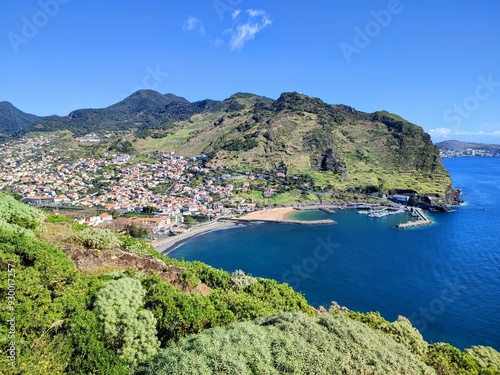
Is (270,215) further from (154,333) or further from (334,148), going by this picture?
(154,333)

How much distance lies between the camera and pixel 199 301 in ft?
34.2

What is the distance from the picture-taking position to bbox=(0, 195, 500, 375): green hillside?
6934mm

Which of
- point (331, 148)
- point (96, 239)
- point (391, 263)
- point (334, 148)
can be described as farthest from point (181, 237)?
point (334, 148)

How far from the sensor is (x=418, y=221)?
64750 mm

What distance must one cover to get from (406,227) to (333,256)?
75.0 feet

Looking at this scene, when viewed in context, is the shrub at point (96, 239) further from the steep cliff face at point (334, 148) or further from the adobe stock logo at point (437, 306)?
the steep cliff face at point (334, 148)

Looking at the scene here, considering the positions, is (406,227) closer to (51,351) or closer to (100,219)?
(100,219)

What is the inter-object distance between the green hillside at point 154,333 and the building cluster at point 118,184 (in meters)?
50.8

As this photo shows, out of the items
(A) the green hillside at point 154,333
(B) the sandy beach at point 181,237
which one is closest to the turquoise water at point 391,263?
(B) the sandy beach at point 181,237

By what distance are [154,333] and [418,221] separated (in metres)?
66.8

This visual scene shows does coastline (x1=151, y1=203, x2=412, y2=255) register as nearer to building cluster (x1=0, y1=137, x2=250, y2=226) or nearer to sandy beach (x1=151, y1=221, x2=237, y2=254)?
sandy beach (x1=151, y1=221, x2=237, y2=254)

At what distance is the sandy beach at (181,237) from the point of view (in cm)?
4962

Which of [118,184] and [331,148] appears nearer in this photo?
[118,184]

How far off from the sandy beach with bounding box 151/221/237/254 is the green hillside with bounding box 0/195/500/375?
37962 mm
